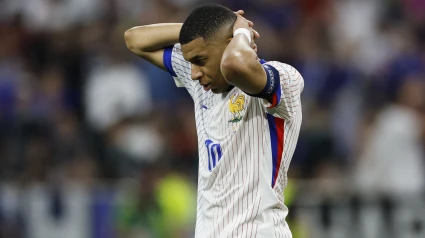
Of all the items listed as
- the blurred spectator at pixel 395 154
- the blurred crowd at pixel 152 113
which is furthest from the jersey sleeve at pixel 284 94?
the blurred spectator at pixel 395 154

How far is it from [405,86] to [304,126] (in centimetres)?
117

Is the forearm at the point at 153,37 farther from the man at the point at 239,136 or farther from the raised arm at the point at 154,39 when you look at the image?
the man at the point at 239,136

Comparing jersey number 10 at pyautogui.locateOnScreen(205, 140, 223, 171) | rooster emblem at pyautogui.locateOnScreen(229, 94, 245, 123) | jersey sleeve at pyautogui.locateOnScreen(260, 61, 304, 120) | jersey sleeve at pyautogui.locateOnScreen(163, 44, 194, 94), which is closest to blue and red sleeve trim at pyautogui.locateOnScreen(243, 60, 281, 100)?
jersey sleeve at pyautogui.locateOnScreen(260, 61, 304, 120)

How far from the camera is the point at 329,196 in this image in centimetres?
1024

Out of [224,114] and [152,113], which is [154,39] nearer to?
[224,114]

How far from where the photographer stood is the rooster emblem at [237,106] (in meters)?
4.88

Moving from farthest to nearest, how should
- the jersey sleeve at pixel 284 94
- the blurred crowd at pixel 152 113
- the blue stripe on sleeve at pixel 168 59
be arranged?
the blurred crowd at pixel 152 113 < the blue stripe on sleeve at pixel 168 59 < the jersey sleeve at pixel 284 94

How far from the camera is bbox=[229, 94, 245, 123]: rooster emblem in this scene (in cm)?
488

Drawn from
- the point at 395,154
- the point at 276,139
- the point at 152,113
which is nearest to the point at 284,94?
the point at 276,139

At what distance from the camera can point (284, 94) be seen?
4.71m

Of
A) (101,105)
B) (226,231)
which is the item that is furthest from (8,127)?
(226,231)

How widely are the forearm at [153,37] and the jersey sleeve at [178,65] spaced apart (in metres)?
0.04

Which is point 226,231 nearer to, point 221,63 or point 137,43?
point 221,63

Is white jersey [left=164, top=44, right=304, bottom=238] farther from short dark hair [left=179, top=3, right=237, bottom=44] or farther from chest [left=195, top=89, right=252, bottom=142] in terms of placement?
short dark hair [left=179, top=3, right=237, bottom=44]
